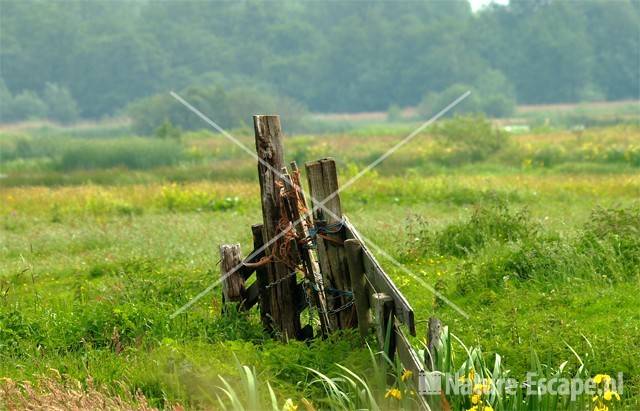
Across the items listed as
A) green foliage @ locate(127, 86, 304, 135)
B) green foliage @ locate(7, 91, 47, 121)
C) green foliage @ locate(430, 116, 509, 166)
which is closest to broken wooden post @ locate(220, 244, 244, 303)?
green foliage @ locate(430, 116, 509, 166)

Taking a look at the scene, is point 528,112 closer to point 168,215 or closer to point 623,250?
point 168,215

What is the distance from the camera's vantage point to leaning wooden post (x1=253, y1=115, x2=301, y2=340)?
7.86m

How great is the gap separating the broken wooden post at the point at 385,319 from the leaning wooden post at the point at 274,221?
1.62 metres

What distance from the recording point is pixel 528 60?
107938 mm

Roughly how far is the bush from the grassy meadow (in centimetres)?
1559

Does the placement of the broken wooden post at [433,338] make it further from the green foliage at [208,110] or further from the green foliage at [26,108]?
the green foliage at [26,108]

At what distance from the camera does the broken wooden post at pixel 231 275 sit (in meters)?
8.59

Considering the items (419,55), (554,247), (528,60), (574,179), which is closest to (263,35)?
(419,55)

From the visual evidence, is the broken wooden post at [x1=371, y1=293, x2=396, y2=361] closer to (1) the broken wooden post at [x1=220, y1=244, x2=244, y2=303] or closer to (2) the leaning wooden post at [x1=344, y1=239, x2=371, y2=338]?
(2) the leaning wooden post at [x1=344, y1=239, x2=371, y2=338]

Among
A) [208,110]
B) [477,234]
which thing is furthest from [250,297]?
[208,110]

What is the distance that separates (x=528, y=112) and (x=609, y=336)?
8992 cm

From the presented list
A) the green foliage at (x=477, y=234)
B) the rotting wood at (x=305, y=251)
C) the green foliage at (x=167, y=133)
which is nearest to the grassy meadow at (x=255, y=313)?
the green foliage at (x=477, y=234)

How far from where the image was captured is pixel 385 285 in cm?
654

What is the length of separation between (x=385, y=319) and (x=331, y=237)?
1.15 metres
